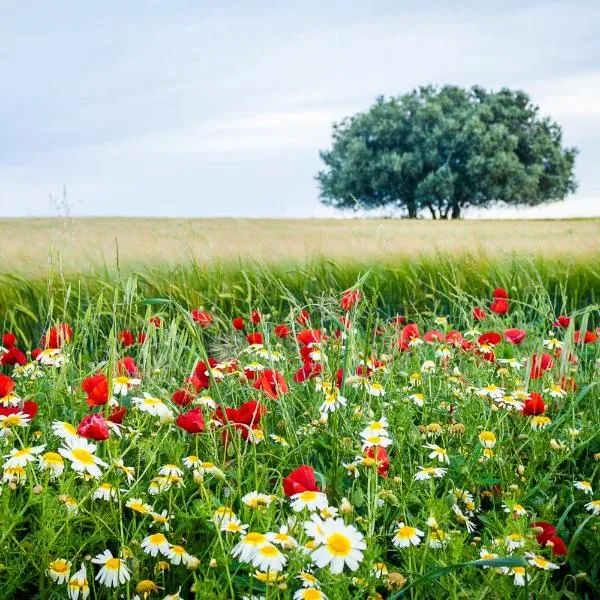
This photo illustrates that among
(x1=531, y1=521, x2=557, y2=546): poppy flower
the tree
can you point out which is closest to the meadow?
(x1=531, y1=521, x2=557, y2=546): poppy flower

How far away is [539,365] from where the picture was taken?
288 cm

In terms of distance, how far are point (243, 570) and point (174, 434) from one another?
92cm

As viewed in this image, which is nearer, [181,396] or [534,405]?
[534,405]

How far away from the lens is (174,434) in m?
2.61

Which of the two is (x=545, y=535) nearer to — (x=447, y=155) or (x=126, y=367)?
(x=126, y=367)

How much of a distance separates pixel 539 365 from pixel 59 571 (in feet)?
6.43

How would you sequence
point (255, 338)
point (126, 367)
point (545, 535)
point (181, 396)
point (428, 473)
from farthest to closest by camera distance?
point (255, 338), point (126, 367), point (181, 396), point (428, 473), point (545, 535)

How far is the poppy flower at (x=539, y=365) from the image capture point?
9.45 feet

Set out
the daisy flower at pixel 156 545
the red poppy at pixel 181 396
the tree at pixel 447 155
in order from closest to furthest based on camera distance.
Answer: the daisy flower at pixel 156 545 → the red poppy at pixel 181 396 → the tree at pixel 447 155

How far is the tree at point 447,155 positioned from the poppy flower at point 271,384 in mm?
25626

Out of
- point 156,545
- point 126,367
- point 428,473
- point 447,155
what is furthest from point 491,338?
point 447,155

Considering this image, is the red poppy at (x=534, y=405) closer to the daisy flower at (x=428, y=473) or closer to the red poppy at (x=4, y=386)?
the daisy flower at (x=428, y=473)

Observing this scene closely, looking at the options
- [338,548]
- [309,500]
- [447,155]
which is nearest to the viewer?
[338,548]

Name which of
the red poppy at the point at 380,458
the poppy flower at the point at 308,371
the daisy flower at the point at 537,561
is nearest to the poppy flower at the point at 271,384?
the poppy flower at the point at 308,371
